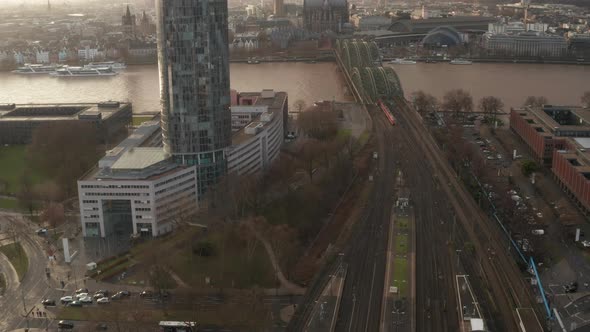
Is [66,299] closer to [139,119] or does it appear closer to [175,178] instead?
[175,178]

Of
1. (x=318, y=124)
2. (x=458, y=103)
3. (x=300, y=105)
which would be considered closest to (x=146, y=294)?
(x=318, y=124)

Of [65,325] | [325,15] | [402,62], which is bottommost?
[65,325]

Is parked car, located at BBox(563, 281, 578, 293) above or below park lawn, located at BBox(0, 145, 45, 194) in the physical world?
below

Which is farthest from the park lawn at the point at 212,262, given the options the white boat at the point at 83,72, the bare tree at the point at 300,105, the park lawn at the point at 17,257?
the white boat at the point at 83,72

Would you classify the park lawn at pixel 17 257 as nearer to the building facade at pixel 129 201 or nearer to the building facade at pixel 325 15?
the building facade at pixel 129 201

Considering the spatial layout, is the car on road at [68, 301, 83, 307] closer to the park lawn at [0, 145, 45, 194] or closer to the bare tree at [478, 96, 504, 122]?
the park lawn at [0, 145, 45, 194]

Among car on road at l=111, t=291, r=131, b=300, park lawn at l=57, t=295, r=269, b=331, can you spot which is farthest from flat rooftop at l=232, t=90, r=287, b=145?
A: park lawn at l=57, t=295, r=269, b=331
